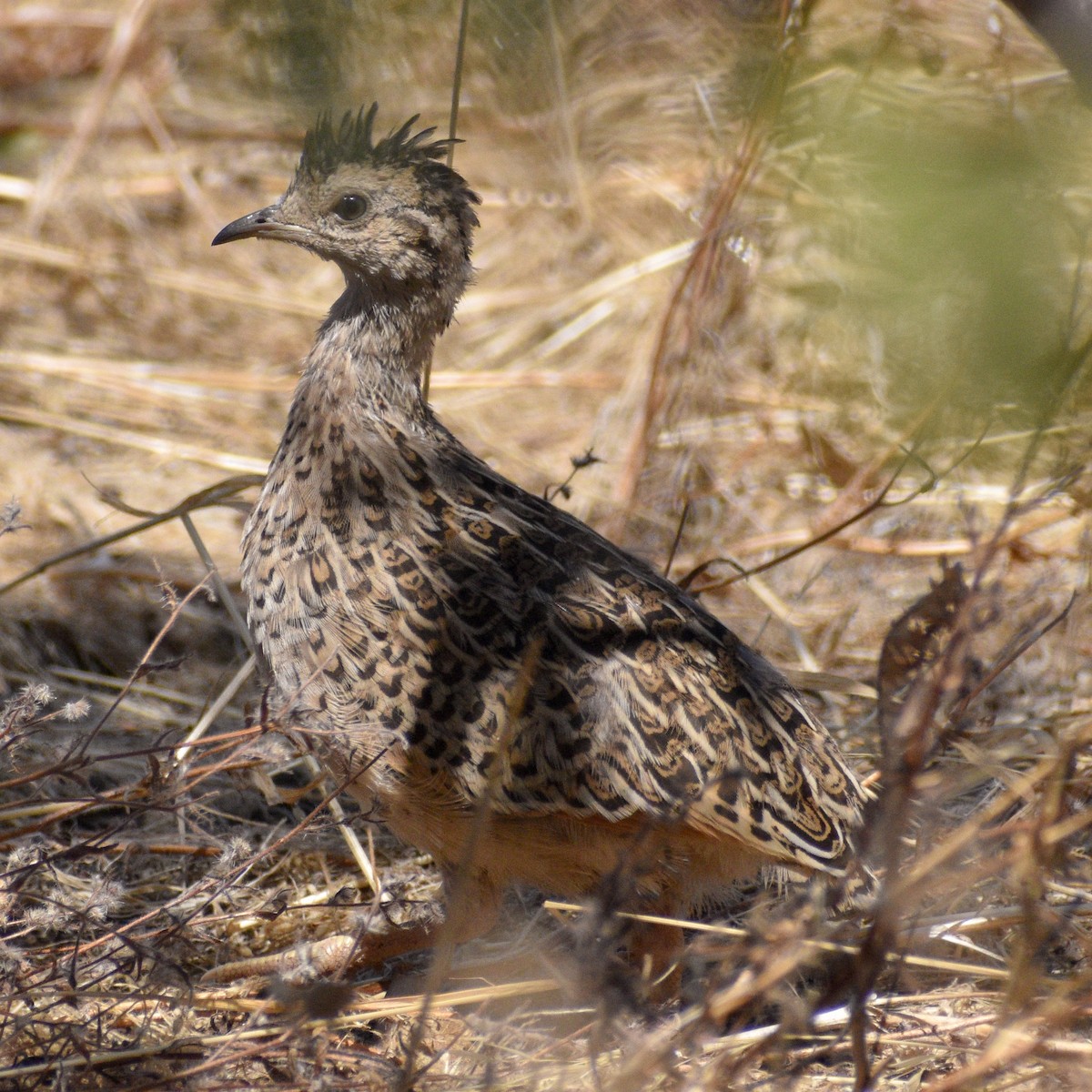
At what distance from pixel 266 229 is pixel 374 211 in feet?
1.14

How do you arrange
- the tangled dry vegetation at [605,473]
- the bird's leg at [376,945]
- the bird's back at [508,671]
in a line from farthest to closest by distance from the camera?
the bird's leg at [376,945] < the bird's back at [508,671] < the tangled dry vegetation at [605,473]

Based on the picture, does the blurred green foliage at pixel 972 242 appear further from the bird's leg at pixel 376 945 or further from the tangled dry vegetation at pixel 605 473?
the bird's leg at pixel 376 945

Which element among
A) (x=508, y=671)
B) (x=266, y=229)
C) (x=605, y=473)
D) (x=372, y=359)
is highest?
(x=266, y=229)

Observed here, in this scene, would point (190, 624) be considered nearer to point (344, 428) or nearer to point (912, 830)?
point (344, 428)

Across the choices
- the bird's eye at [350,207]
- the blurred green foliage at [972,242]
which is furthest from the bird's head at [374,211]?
the blurred green foliage at [972,242]

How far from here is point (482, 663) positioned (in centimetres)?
344

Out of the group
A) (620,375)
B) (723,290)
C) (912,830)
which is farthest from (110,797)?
(620,375)

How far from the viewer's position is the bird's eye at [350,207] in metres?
3.95

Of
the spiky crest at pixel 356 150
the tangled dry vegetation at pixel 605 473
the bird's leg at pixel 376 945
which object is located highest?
the spiky crest at pixel 356 150

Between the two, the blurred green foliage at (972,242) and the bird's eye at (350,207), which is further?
the bird's eye at (350,207)

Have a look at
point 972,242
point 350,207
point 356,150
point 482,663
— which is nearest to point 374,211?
point 350,207

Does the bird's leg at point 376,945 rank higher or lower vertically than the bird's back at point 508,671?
lower

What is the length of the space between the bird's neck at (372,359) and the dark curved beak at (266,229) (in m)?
0.24

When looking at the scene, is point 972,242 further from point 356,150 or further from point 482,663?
point 356,150
